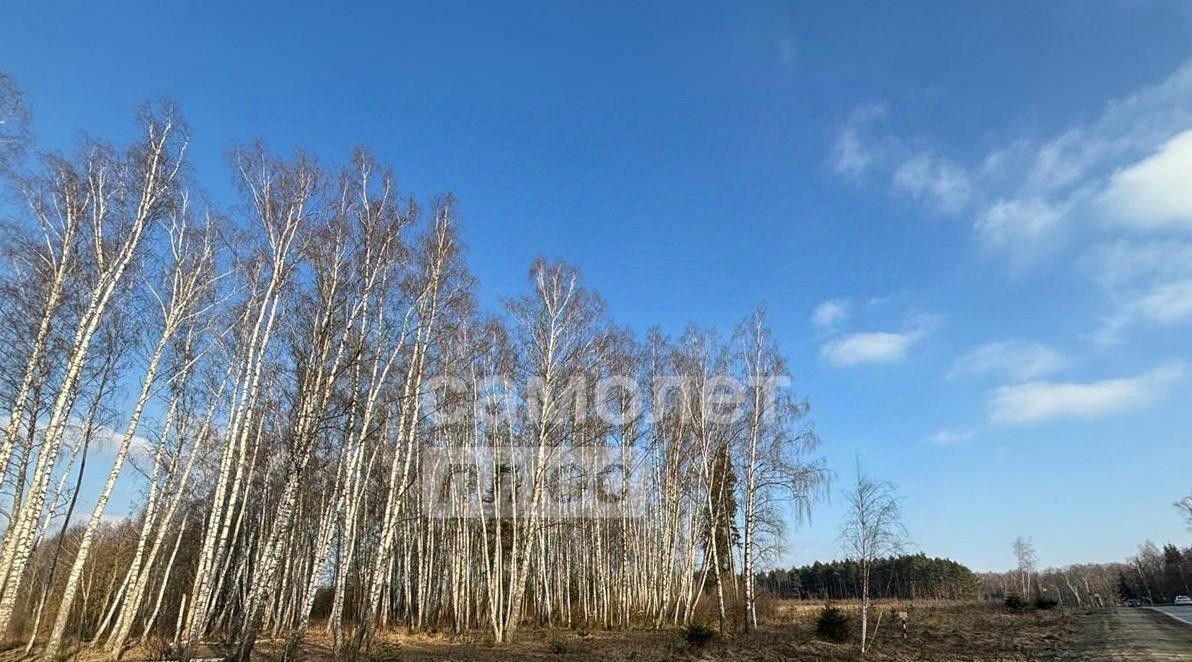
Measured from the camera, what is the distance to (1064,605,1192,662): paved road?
1442 cm

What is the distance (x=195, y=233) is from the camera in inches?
544

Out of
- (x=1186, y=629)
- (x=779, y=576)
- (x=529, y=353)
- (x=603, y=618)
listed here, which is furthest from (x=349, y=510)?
(x=779, y=576)

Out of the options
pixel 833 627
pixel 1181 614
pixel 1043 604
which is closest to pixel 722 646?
pixel 833 627

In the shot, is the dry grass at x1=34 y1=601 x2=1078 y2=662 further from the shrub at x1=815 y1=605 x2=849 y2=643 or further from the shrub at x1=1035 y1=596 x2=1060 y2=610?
the shrub at x1=1035 y1=596 x2=1060 y2=610

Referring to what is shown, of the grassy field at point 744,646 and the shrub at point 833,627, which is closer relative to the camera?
the grassy field at point 744,646

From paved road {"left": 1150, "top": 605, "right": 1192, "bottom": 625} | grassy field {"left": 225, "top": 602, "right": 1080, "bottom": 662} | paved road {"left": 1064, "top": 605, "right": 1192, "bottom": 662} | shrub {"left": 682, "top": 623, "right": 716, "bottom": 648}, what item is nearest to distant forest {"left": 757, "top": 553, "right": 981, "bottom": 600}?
paved road {"left": 1150, "top": 605, "right": 1192, "bottom": 625}

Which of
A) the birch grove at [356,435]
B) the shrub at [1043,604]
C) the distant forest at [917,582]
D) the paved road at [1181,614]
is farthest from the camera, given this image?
the distant forest at [917,582]

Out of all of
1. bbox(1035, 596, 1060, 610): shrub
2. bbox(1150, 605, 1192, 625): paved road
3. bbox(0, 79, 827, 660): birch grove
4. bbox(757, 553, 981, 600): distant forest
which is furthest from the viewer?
bbox(757, 553, 981, 600): distant forest

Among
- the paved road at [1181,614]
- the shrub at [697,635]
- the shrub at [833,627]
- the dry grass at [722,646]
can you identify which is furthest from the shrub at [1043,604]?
the shrub at [697,635]

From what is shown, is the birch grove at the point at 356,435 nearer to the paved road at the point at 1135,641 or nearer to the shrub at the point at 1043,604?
the paved road at the point at 1135,641

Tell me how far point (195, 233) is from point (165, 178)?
150cm

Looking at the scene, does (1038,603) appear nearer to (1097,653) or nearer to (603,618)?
(1097,653)

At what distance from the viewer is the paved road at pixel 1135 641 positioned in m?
14.4

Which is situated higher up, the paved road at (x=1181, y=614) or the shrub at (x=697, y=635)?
the shrub at (x=697, y=635)
